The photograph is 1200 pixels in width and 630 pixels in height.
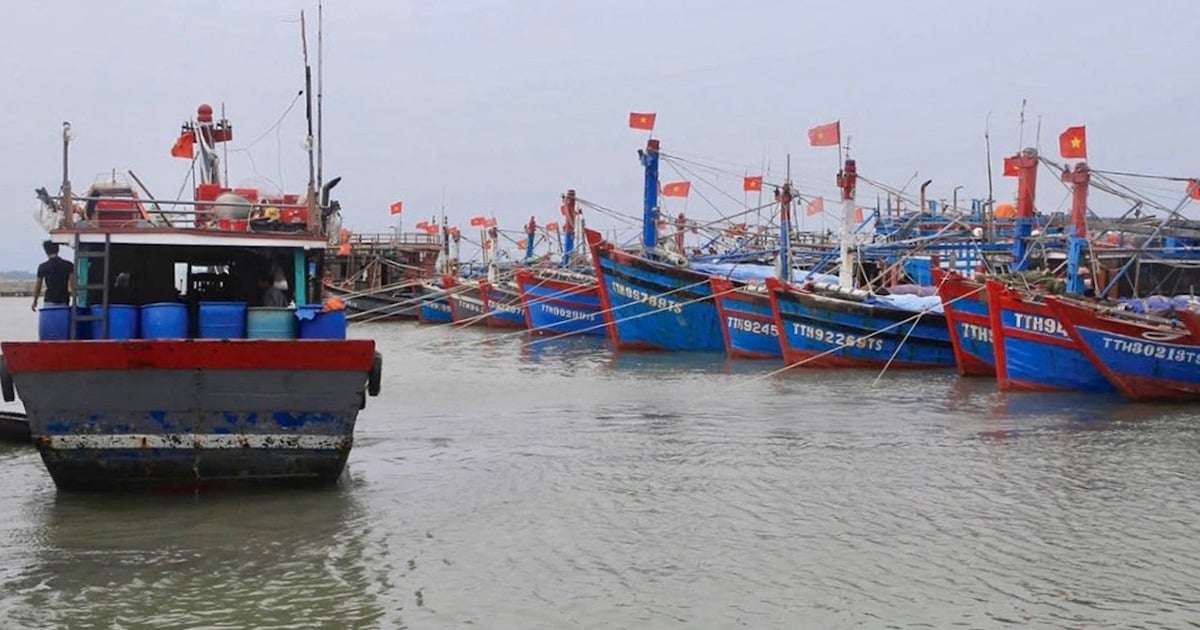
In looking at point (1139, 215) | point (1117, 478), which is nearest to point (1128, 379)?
point (1139, 215)

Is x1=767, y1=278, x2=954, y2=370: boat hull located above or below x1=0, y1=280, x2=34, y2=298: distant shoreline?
above

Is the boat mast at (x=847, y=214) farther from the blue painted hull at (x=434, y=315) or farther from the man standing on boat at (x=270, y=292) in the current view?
the blue painted hull at (x=434, y=315)

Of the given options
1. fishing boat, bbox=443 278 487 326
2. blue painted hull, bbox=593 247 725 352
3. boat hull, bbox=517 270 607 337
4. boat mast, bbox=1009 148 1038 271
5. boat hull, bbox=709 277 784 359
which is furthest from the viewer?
fishing boat, bbox=443 278 487 326

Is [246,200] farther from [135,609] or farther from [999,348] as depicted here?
[999,348]

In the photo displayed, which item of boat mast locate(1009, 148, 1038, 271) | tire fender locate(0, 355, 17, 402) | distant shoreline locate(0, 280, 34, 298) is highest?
boat mast locate(1009, 148, 1038, 271)

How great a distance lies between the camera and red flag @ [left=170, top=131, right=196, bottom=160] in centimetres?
1536

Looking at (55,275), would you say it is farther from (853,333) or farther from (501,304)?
(501,304)

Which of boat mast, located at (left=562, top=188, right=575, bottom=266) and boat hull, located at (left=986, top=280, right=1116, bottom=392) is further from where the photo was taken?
boat mast, located at (left=562, top=188, right=575, bottom=266)

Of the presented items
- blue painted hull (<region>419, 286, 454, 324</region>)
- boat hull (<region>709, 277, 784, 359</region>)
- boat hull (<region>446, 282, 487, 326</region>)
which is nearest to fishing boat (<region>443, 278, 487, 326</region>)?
boat hull (<region>446, 282, 487, 326</region>)

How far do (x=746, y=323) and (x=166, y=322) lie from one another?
69.0 ft

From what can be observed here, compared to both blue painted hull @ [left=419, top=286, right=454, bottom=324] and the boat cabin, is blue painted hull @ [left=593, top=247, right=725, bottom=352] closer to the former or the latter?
the boat cabin

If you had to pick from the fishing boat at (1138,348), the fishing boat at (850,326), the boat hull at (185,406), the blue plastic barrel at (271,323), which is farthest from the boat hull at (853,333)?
the boat hull at (185,406)

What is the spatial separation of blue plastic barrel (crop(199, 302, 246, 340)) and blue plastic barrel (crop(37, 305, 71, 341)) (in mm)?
1183

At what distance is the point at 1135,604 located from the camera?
8.74m
